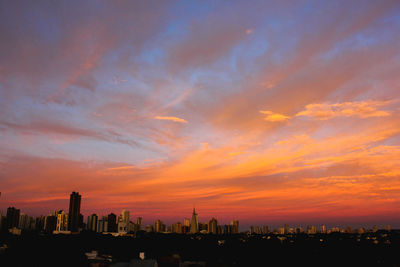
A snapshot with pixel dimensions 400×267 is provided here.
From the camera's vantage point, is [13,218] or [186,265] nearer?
[186,265]

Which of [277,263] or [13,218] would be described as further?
[13,218]

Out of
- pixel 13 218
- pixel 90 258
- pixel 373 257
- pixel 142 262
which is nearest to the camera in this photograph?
pixel 142 262

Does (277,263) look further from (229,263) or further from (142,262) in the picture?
(142,262)

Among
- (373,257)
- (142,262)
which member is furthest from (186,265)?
(373,257)

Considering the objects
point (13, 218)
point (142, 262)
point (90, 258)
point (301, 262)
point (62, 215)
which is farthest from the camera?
point (62, 215)

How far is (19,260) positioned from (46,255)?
5.78 meters

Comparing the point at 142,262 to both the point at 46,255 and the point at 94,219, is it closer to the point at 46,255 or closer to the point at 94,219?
the point at 46,255

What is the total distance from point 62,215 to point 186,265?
14757 centimetres

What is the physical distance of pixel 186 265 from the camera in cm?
4897

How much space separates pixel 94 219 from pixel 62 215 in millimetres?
27540

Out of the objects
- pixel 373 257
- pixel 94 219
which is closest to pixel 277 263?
pixel 373 257

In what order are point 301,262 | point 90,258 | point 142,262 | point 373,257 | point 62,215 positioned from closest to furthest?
point 142,262, point 90,258, point 301,262, point 373,257, point 62,215

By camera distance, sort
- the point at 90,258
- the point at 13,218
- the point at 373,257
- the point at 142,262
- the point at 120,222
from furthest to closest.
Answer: the point at 120,222
the point at 13,218
the point at 373,257
the point at 90,258
the point at 142,262

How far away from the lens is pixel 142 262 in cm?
4688
